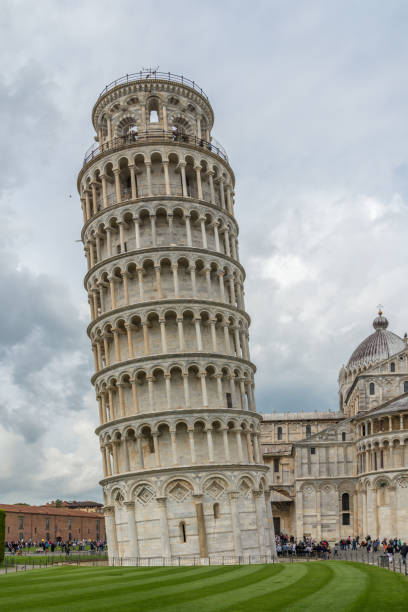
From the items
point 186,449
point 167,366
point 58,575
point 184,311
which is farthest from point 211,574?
point 184,311

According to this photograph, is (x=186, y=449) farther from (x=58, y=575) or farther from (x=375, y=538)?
(x=375, y=538)

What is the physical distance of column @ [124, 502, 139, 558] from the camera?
41.1m

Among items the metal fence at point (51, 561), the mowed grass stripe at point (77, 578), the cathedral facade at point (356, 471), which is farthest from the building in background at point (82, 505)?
the mowed grass stripe at point (77, 578)

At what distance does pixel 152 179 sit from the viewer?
48.9 meters

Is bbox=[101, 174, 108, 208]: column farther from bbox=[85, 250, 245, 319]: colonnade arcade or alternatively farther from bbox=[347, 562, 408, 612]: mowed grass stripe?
bbox=[347, 562, 408, 612]: mowed grass stripe

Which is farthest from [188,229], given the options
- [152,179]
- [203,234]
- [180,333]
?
[180,333]

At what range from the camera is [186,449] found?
43.0 metres

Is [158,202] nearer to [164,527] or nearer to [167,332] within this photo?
[167,332]

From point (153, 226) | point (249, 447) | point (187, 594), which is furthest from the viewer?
point (153, 226)

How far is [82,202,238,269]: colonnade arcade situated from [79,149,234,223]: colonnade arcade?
112 cm

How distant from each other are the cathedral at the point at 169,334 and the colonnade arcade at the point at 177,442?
0.08 meters

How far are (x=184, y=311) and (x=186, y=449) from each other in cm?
964

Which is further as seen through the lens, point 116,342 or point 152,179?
point 152,179

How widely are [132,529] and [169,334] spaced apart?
530 inches
